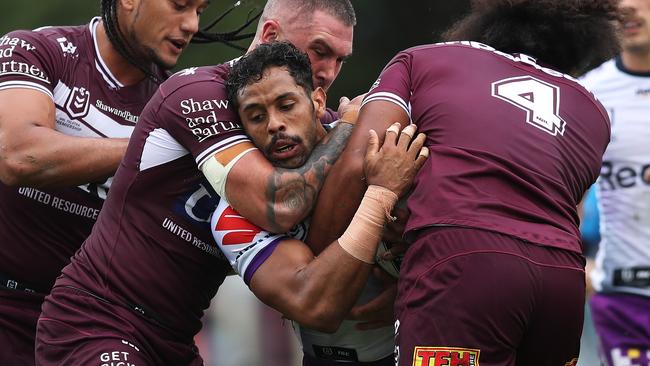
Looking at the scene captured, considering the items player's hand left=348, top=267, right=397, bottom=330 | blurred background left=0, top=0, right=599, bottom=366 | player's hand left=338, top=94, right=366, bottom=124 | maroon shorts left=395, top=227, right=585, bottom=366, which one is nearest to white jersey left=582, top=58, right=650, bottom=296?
player's hand left=338, top=94, right=366, bottom=124

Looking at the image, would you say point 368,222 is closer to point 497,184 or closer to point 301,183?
point 301,183

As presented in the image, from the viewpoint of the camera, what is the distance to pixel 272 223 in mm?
4191

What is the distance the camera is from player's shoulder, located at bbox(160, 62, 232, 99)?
435cm

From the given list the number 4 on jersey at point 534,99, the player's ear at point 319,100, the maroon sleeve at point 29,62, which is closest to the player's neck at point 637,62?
the player's ear at point 319,100

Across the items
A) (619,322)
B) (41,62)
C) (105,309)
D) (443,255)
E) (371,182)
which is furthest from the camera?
(619,322)

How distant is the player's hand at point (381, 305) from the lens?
4.55m

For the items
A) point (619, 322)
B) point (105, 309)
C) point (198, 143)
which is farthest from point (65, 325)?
point (619, 322)

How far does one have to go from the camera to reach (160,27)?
529 cm

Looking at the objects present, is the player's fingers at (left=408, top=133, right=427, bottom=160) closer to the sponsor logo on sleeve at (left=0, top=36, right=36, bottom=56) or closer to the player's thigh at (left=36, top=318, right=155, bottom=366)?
the player's thigh at (left=36, top=318, right=155, bottom=366)

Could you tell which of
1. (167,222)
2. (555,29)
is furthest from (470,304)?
(167,222)

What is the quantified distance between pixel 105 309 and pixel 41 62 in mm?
1365

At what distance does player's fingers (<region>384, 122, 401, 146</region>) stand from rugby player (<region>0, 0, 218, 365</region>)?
1532mm

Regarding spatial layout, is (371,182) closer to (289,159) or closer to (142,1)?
(289,159)

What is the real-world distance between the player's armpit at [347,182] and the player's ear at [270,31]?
1.04m
